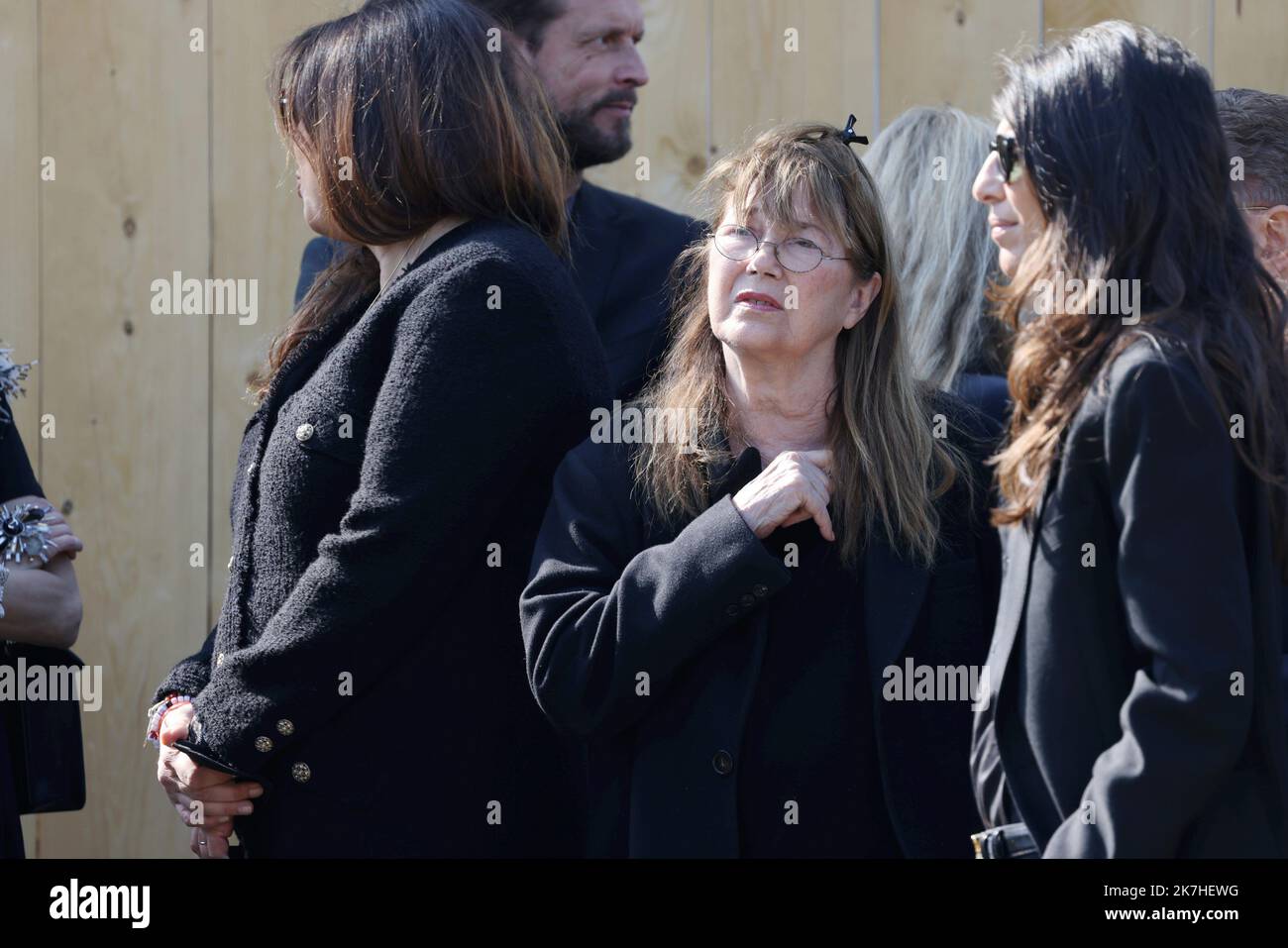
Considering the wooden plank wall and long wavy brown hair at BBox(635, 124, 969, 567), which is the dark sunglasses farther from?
the wooden plank wall

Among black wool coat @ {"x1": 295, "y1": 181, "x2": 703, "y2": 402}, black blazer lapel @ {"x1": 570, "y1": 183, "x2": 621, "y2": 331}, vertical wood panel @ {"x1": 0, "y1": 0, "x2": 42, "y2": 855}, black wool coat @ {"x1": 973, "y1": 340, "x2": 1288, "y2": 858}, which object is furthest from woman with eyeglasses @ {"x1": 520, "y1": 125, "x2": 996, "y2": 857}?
vertical wood panel @ {"x1": 0, "y1": 0, "x2": 42, "y2": 855}

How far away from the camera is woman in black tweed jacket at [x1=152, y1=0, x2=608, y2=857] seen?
1911mm

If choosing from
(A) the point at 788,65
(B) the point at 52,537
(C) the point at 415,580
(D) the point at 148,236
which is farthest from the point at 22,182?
(C) the point at 415,580

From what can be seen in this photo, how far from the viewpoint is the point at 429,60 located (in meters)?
2.03

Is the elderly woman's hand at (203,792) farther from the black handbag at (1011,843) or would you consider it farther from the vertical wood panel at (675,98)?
the vertical wood panel at (675,98)

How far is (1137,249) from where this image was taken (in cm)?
158

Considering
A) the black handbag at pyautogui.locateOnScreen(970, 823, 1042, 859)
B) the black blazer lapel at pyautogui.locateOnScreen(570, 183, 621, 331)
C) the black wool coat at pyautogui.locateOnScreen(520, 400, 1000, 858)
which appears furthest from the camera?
the black blazer lapel at pyautogui.locateOnScreen(570, 183, 621, 331)

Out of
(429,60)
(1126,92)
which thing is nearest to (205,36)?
(429,60)

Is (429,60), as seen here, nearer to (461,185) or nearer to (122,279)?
(461,185)

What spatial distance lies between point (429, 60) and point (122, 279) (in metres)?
1.22

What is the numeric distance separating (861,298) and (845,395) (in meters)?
0.14

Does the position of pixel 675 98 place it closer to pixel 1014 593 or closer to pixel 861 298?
pixel 861 298

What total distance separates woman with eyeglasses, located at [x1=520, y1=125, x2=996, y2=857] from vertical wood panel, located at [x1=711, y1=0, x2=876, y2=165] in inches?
38.8

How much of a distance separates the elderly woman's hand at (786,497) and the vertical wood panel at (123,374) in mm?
1505
